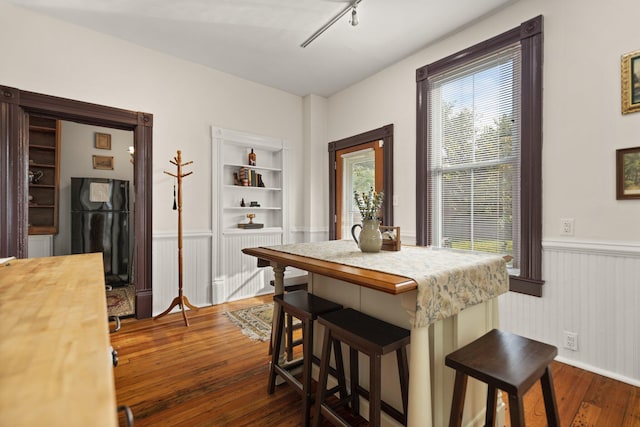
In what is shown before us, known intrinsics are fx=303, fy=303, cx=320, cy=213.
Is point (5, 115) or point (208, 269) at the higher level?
point (5, 115)

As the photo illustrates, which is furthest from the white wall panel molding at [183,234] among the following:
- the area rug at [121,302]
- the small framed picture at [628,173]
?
the small framed picture at [628,173]

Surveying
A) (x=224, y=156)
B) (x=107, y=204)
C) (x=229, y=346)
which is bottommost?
(x=229, y=346)

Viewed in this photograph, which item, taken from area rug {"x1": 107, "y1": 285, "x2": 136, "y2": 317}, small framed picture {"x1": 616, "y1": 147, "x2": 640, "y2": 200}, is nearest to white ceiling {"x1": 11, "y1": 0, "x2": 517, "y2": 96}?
small framed picture {"x1": 616, "y1": 147, "x2": 640, "y2": 200}

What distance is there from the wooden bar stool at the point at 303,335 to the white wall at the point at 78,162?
12.6 feet

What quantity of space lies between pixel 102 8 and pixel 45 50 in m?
0.70

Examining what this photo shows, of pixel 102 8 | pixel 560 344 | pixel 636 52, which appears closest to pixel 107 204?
pixel 102 8

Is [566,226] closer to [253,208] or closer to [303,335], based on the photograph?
[303,335]

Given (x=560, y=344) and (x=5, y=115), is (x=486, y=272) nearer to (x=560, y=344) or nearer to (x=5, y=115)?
(x=560, y=344)

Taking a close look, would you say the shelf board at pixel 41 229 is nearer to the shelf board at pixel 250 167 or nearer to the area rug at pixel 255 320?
the shelf board at pixel 250 167

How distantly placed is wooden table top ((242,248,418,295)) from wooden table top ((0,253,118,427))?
824 millimetres

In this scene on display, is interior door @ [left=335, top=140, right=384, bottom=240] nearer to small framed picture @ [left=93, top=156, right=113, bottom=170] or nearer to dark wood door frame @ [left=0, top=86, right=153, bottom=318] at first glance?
dark wood door frame @ [left=0, top=86, right=153, bottom=318]

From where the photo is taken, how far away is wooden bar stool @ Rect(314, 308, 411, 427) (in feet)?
4.18

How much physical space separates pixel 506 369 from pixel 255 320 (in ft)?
8.68

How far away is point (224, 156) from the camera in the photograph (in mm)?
4105
